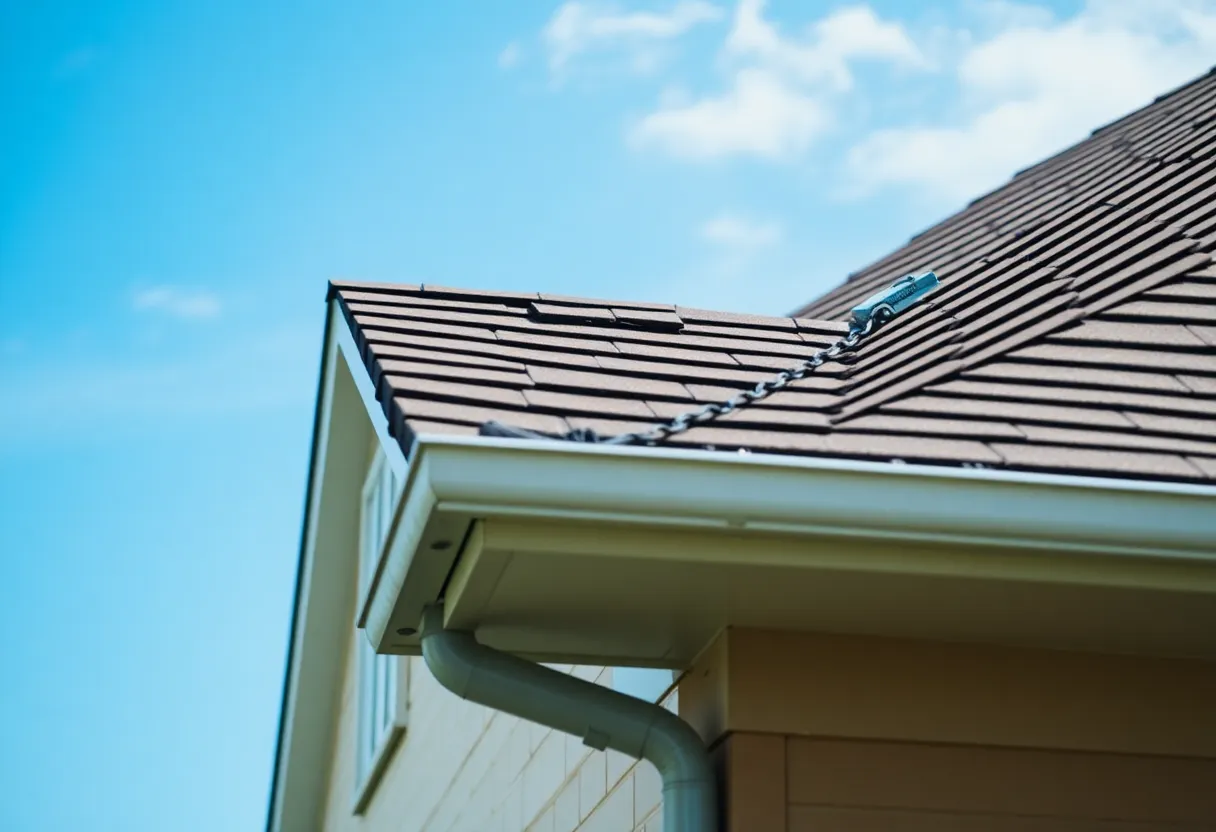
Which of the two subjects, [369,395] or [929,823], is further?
[369,395]

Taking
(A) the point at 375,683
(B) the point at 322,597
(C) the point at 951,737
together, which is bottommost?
(C) the point at 951,737

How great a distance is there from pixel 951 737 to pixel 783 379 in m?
1.03

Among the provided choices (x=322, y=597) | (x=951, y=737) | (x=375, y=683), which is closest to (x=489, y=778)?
(x=375, y=683)

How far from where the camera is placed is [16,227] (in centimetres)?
6081

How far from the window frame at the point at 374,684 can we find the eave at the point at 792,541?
4445 mm

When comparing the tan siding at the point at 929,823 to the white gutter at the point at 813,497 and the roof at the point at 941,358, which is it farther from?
the roof at the point at 941,358

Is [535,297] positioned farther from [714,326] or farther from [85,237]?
[85,237]

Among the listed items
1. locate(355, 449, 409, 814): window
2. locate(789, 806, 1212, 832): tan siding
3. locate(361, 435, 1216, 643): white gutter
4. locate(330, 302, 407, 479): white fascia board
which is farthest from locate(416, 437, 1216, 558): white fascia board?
locate(355, 449, 409, 814): window

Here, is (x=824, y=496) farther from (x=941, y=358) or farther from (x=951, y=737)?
(x=941, y=358)

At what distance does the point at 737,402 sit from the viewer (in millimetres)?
3805

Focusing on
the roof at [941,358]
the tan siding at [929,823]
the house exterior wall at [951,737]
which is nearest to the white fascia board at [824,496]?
the roof at [941,358]

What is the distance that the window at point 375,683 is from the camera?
334 inches

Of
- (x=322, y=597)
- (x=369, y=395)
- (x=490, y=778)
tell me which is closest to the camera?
(x=369, y=395)

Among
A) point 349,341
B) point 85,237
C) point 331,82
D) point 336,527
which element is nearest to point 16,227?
point 85,237
